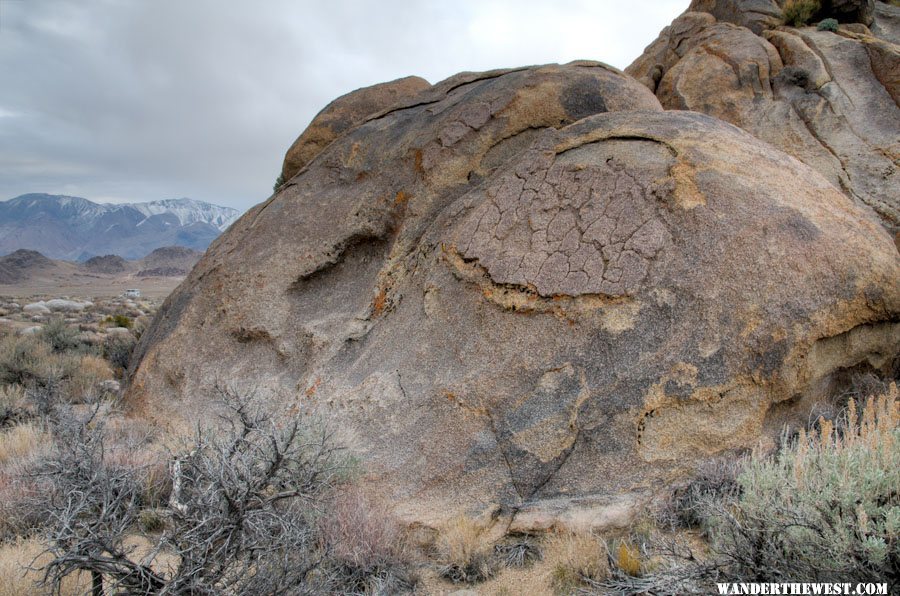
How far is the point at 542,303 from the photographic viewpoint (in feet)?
13.6

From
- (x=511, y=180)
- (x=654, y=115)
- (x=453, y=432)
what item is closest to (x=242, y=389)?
(x=453, y=432)

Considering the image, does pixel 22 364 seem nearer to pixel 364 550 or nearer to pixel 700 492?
pixel 364 550

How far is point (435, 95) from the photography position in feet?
22.3

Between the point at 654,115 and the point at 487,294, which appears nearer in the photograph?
the point at 487,294

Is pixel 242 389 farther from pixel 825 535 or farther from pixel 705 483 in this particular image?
pixel 825 535

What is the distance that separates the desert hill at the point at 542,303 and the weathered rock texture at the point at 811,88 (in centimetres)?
103

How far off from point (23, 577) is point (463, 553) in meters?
2.09

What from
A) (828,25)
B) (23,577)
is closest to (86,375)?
(23,577)

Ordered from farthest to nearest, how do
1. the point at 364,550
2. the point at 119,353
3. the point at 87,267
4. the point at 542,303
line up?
the point at 87,267
the point at 119,353
the point at 542,303
the point at 364,550

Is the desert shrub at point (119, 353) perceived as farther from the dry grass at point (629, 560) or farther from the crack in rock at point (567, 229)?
the dry grass at point (629, 560)

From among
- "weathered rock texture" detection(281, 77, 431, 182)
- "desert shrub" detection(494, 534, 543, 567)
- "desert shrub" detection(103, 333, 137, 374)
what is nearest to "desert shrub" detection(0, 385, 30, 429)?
"desert shrub" detection(103, 333, 137, 374)

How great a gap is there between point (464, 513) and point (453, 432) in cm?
50

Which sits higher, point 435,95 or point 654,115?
point 435,95

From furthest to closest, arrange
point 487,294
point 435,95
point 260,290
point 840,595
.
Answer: point 435,95
point 260,290
point 487,294
point 840,595
